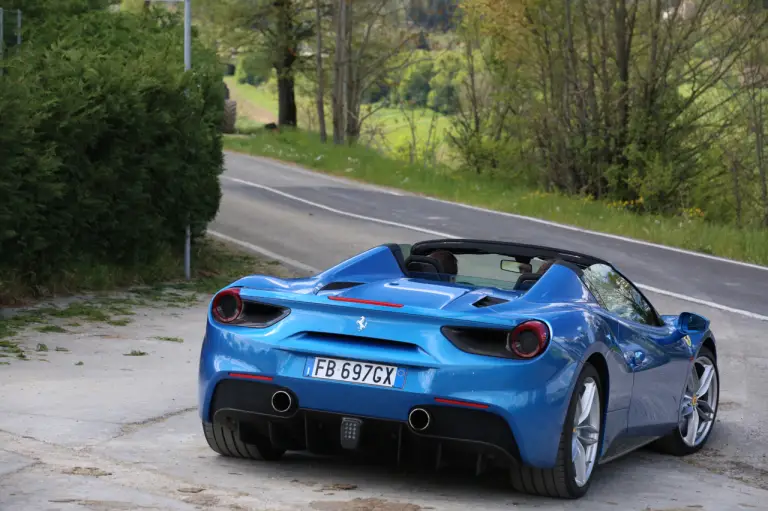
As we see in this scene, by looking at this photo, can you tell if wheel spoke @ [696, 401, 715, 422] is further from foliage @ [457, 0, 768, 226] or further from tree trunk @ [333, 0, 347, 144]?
tree trunk @ [333, 0, 347, 144]

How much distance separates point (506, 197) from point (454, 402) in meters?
23.0

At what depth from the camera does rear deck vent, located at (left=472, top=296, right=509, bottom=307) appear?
23.9 ft

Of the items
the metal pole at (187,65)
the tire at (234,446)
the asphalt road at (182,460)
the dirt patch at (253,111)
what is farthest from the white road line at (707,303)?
the dirt patch at (253,111)

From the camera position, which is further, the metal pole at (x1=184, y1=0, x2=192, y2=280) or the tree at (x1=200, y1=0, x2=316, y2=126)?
the tree at (x1=200, y1=0, x2=316, y2=126)

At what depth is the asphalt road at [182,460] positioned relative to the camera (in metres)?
6.77

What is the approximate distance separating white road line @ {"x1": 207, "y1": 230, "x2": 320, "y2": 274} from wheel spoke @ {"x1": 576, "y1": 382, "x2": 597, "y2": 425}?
37.9 ft

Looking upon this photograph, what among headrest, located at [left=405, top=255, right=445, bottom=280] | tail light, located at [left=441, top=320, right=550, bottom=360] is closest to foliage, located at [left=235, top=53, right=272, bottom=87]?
headrest, located at [left=405, top=255, right=445, bottom=280]

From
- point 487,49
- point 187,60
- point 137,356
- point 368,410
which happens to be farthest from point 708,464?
point 487,49

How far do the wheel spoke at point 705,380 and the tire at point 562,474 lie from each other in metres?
2.26

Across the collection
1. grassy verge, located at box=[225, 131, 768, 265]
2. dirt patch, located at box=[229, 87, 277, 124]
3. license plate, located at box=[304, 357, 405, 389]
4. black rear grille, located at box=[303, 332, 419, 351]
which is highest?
black rear grille, located at box=[303, 332, 419, 351]

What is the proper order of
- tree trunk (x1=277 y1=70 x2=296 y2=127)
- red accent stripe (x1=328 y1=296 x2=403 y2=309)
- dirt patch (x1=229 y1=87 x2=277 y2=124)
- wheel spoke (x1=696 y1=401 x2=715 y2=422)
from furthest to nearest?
dirt patch (x1=229 y1=87 x2=277 y2=124), tree trunk (x1=277 y1=70 x2=296 y2=127), wheel spoke (x1=696 y1=401 x2=715 y2=422), red accent stripe (x1=328 y1=296 x2=403 y2=309)

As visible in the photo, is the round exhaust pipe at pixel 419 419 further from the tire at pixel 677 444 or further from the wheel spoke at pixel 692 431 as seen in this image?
the wheel spoke at pixel 692 431

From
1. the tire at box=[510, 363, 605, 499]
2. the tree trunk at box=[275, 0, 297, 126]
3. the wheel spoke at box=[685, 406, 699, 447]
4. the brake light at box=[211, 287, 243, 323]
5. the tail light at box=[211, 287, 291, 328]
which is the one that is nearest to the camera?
the tire at box=[510, 363, 605, 499]

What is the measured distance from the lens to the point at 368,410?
6.92 meters
